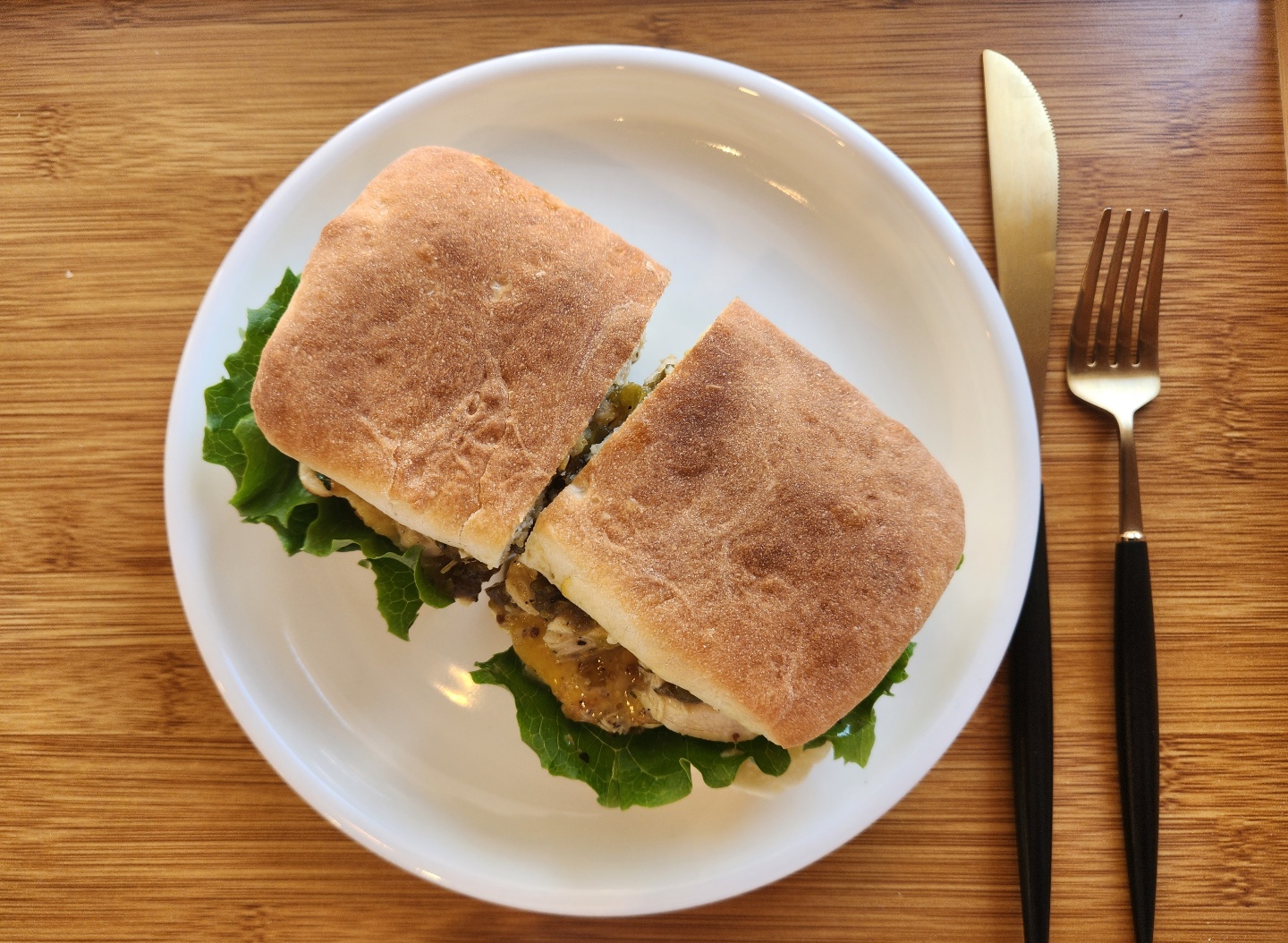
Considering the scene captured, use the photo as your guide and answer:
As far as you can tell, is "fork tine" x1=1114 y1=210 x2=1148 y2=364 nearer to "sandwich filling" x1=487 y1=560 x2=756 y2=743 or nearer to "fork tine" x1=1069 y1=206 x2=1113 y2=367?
"fork tine" x1=1069 y1=206 x2=1113 y2=367

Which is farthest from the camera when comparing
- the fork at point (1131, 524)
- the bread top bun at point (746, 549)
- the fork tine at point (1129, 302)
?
the fork tine at point (1129, 302)

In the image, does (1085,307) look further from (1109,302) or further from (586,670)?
(586,670)

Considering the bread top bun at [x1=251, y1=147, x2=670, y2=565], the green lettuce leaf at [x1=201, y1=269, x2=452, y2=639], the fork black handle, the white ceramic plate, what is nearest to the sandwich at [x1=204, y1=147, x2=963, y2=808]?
the bread top bun at [x1=251, y1=147, x2=670, y2=565]

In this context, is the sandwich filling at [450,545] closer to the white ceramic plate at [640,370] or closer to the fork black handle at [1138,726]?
the white ceramic plate at [640,370]

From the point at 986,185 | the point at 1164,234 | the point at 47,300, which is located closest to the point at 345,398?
the point at 47,300

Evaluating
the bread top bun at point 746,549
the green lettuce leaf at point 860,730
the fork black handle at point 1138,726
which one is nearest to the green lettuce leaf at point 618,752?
the green lettuce leaf at point 860,730

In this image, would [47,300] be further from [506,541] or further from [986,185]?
[986,185]
